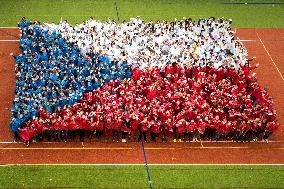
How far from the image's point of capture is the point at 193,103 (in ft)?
64.6

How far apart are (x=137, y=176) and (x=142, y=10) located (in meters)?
14.2

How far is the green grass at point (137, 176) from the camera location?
58.1 ft

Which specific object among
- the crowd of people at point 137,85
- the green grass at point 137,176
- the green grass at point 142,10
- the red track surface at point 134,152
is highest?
the green grass at point 142,10

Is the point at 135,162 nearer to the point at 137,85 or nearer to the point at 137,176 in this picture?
the point at 137,176

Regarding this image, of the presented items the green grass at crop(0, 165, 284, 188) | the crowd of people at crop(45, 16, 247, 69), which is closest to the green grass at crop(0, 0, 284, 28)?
the crowd of people at crop(45, 16, 247, 69)

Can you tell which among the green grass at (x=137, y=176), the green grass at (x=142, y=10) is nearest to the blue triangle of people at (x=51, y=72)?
the green grass at (x=137, y=176)

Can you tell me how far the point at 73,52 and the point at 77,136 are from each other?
4891 mm

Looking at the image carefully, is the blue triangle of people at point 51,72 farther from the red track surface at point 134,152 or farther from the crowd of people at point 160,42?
the red track surface at point 134,152

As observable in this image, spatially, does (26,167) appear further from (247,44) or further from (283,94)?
(247,44)

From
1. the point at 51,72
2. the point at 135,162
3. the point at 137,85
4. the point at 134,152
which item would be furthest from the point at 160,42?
the point at 135,162

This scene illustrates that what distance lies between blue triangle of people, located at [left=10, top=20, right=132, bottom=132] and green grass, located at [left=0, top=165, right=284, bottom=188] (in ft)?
7.48

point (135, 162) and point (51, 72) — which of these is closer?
point (135, 162)

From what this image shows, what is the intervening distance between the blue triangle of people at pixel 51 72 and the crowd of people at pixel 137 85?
0.15 ft

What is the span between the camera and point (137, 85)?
20781 mm
